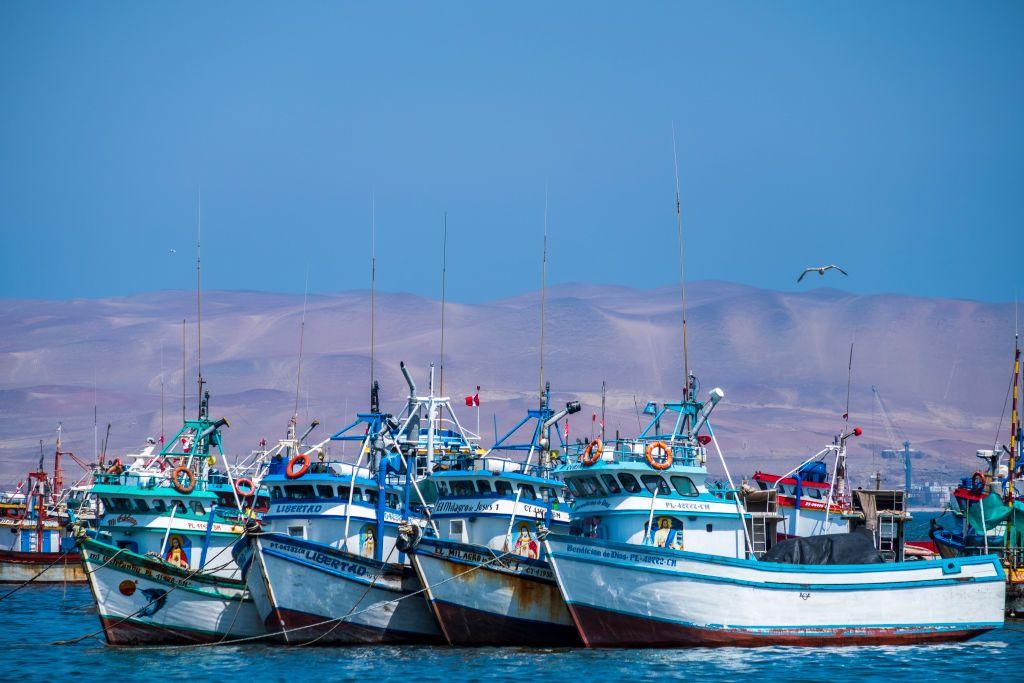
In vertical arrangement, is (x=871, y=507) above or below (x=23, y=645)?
above

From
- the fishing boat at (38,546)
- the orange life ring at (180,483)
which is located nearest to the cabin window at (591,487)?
the orange life ring at (180,483)

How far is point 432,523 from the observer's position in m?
44.9

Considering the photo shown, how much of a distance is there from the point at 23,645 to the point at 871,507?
2606 cm

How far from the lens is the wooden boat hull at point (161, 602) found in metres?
42.9

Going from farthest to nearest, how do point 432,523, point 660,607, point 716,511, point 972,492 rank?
point 972,492, point 432,523, point 716,511, point 660,607

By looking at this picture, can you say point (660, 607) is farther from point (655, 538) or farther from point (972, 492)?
point (972, 492)

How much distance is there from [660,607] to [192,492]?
16.3m

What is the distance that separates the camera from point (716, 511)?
41.4 metres

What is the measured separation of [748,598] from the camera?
38875 millimetres

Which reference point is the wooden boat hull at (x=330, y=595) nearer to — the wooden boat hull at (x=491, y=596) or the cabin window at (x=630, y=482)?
the wooden boat hull at (x=491, y=596)

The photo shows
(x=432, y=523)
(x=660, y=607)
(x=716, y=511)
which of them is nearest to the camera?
(x=660, y=607)

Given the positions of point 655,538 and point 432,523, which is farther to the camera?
point 432,523

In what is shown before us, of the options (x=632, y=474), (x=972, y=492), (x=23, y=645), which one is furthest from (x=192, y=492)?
(x=972, y=492)

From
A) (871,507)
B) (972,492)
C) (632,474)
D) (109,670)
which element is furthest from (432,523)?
(972,492)
